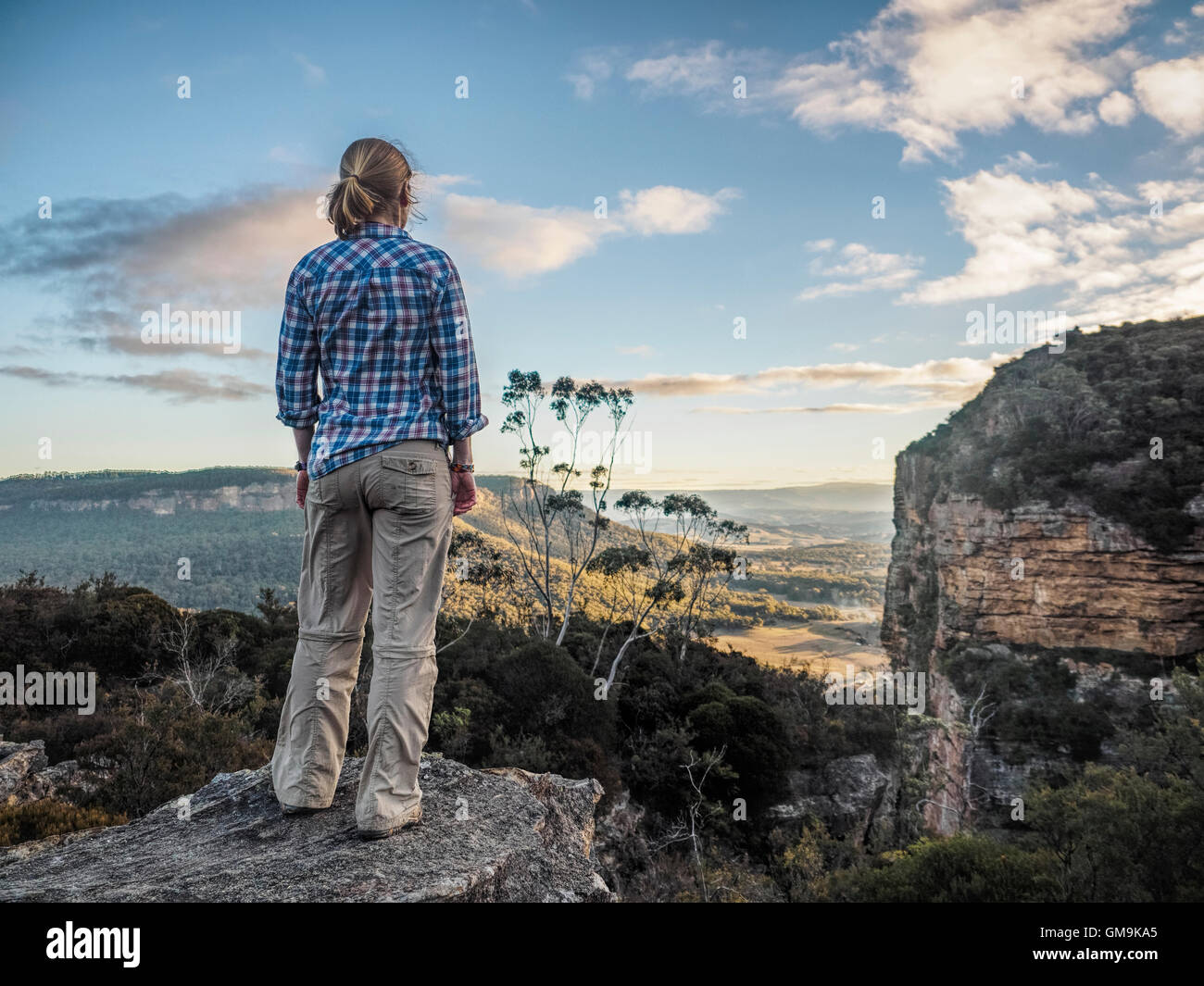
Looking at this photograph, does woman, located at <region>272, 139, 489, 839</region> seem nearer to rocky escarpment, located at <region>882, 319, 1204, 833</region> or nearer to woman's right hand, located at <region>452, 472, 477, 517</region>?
woman's right hand, located at <region>452, 472, 477, 517</region>

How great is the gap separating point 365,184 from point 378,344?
642 millimetres

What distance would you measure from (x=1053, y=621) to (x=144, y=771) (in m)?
33.4

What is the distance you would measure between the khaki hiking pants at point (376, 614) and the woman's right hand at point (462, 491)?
0.08m

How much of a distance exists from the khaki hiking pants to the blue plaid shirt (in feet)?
0.42

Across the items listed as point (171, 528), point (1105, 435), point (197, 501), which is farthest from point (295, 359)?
point (197, 501)

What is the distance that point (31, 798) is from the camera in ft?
16.0

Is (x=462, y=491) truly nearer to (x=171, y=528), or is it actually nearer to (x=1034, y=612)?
(x=1034, y=612)

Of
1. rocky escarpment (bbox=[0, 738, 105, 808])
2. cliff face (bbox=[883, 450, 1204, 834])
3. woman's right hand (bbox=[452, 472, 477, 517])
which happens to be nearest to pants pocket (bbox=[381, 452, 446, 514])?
woman's right hand (bbox=[452, 472, 477, 517])

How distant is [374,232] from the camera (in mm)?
2363

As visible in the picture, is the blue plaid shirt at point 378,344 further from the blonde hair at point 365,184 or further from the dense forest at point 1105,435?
the dense forest at point 1105,435

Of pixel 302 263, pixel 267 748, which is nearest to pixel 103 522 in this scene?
pixel 267 748

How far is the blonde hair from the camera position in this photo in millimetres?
2346

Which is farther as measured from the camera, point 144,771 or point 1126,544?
point 1126,544
